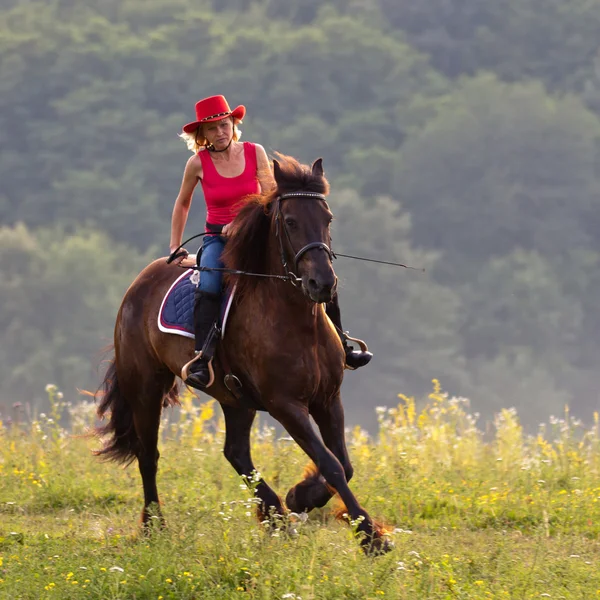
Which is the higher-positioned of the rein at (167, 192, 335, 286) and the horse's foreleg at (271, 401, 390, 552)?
the rein at (167, 192, 335, 286)

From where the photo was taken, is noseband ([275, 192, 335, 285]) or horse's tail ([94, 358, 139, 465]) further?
horse's tail ([94, 358, 139, 465])

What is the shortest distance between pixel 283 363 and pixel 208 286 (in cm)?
93

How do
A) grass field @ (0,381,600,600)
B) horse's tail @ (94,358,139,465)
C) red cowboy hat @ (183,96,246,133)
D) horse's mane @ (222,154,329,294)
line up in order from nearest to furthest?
grass field @ (0,381,600,600), horse's mane @ (222,154,329,294), red cowboy hat @ (183,96,246,133), horse's tail @ (94,358,139,465)

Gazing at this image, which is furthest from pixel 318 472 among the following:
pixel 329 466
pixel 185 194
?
pixel 185 194

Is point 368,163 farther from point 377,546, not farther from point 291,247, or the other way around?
point 377,546

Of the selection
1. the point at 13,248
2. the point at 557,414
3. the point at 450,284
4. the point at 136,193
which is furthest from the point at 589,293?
the point at 13,248

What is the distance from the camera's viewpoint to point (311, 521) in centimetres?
926

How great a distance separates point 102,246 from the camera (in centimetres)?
7356

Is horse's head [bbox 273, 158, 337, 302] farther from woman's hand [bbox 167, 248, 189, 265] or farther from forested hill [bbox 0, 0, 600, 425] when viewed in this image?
forested hill [bbox 0, 0, 600, 425]

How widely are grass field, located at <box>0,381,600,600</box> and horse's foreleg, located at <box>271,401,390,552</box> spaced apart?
119mm

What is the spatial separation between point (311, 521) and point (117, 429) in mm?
1782

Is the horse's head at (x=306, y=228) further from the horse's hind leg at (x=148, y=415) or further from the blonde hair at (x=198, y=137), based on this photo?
the horse's hind leg at (x=148, y=415)

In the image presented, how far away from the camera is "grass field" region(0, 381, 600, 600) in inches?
259

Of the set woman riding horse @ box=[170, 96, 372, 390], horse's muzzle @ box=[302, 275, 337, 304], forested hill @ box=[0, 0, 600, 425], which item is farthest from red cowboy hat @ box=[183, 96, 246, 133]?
forested hill @ box=[0, 0, 600, 425]
